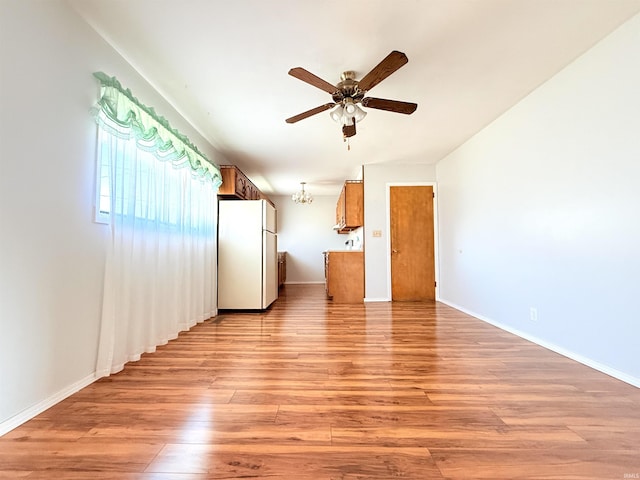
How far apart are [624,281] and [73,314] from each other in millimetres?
3548

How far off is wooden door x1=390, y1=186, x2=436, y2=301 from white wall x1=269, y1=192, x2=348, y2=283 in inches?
125

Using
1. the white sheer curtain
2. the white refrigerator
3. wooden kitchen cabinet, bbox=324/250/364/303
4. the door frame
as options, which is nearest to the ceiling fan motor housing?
the white sheer curtain

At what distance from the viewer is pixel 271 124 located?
3.41m

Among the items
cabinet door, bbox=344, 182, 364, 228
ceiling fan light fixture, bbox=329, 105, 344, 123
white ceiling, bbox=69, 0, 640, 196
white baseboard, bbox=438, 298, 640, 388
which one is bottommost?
white baseboard, bbox=438, 298, 640, 388

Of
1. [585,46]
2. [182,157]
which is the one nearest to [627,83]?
[585,46]

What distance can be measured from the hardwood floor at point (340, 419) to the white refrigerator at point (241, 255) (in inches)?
62.2

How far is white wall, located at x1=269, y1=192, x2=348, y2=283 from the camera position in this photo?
8156mm

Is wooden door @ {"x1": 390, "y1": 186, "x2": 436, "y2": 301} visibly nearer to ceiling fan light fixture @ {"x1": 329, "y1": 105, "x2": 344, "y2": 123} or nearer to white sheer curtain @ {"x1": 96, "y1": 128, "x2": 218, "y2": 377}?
ceiling fan light fixture @ {"x1": 329, "y1": 105, "x2": 344, "y2": 123}

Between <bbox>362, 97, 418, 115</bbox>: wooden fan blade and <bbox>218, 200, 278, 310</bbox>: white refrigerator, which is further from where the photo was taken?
<bbox>218, 200, 278, 310</bbox>: white refrigerator

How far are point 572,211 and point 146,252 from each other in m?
3.54

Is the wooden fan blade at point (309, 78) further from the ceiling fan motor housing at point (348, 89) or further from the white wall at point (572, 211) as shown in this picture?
the white wall at point (572, 211)

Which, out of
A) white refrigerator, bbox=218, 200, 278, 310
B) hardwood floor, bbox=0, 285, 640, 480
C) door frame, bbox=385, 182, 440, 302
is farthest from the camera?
door frame, bbox=385, 182, 440, 302

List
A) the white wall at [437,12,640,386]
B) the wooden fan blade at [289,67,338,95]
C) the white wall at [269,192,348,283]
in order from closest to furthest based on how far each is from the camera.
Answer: the white wall at [437,12,640,386]
the wooden fan blade at [289,67,338,95]
the white wall at [269,192,348,283]

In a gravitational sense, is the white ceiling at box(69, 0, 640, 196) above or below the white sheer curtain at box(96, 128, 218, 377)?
above
